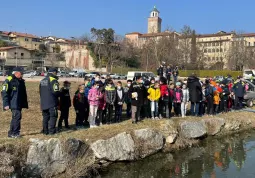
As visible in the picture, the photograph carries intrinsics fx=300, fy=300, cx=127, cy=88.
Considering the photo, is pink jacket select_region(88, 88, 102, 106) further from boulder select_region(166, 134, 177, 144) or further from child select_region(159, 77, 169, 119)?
child select_region(159, 77, 169, 119)

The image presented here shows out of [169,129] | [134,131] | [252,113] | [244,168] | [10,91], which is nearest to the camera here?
[10,91]

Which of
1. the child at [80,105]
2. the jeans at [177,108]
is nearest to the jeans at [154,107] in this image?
the jeans at [177,108]

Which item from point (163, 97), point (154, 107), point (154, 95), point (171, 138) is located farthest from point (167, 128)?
point (163, 97)

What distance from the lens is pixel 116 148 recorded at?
815 centimetres

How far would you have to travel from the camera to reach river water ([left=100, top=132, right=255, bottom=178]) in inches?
303

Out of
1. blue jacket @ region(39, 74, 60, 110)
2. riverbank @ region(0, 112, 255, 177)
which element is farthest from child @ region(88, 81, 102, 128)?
blue jacket @ region(39, 74, 60, 110)

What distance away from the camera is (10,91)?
7199mm

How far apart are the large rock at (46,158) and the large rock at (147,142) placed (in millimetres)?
2571

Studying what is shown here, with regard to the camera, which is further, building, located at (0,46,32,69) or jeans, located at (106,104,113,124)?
building, located at (0,46,32,69)

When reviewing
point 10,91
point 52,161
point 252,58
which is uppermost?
point 252,58

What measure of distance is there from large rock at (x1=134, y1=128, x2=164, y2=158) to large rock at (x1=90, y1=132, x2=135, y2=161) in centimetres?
31

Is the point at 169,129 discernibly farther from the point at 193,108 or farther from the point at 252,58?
the point at 252,58

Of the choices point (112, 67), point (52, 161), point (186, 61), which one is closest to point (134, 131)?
point (52, 161)

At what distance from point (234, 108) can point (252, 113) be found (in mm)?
925
